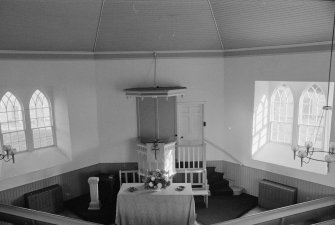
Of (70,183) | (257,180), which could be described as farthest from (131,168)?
(257,180)

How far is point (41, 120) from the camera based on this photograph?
9.22m

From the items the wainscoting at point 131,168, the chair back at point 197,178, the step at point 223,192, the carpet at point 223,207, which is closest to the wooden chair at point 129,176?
the wainscoting at point 131,168

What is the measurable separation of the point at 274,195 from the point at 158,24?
5844 mm

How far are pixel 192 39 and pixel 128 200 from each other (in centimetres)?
497

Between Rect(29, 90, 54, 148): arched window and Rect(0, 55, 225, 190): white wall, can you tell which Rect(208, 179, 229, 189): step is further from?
Rect(29, 90, 54, 148): arched window

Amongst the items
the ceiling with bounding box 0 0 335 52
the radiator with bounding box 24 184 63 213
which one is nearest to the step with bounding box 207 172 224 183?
the ceiling with bounding box 0 0 335 52

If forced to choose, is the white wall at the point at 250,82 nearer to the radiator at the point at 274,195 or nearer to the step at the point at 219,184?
the radiator at the point at 274,195

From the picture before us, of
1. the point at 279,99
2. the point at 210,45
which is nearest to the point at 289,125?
the point at 279,99

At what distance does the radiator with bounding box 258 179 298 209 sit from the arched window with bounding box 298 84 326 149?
1.53 meters

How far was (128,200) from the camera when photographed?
7.35 m

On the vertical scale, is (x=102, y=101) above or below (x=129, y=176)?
above

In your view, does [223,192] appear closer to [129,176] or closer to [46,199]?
[129,176]

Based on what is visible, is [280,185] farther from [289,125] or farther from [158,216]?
[158,216]

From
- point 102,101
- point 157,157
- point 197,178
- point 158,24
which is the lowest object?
point 197,178
